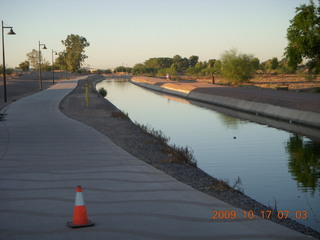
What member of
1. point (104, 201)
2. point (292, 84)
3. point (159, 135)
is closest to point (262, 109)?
point (159, 135)

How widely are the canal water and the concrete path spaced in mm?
2592

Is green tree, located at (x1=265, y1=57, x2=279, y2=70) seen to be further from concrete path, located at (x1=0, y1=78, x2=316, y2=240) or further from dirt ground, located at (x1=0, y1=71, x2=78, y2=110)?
concrete path, located at (x1=0, y1=78, x2=316, y2=240)

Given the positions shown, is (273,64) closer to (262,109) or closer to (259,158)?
(262,109)

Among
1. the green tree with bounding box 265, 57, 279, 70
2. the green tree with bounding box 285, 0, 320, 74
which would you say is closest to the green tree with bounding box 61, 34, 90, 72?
the green tree with bounding box 265, 57, 279, 70

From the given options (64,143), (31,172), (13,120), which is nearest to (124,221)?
(31,172)

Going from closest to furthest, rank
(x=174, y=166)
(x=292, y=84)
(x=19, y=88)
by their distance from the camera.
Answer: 1. (x=174, y=166)
2. (x=19, y=88)
3. (x=292, y=84)

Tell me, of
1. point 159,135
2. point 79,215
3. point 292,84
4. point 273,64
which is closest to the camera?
point 79,215

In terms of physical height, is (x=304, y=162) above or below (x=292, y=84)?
below

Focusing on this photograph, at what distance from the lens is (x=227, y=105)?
4231 centimetres

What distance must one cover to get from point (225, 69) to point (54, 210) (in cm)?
6458

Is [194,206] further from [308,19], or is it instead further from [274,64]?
[274,64]

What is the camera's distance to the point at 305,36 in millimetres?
36812

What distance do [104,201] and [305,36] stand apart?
32.0 m

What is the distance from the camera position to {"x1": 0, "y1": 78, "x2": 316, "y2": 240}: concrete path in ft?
22.2
